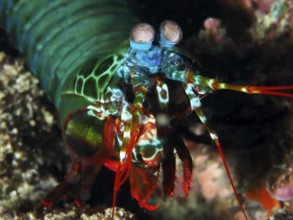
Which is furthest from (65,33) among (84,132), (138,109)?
(138,109)

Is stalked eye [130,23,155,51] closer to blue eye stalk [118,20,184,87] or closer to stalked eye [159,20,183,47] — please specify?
blue eye stalk [118,20,184,87]

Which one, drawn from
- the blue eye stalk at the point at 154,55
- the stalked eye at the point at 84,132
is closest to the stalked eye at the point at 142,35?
the blue eye stalk at the point at 154,55

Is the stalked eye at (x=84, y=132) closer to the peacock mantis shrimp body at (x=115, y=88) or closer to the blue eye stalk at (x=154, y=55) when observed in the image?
the peacock mantis shrimp body at (x=115, y=88)

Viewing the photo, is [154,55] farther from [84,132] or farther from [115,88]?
[84,132]

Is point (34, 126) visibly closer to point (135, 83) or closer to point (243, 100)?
point (135, 83)

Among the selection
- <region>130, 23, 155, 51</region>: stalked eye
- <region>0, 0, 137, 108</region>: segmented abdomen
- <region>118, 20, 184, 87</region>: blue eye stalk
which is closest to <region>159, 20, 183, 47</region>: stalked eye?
<region>118, 20, 184, 87</region>: blue eye stalk
